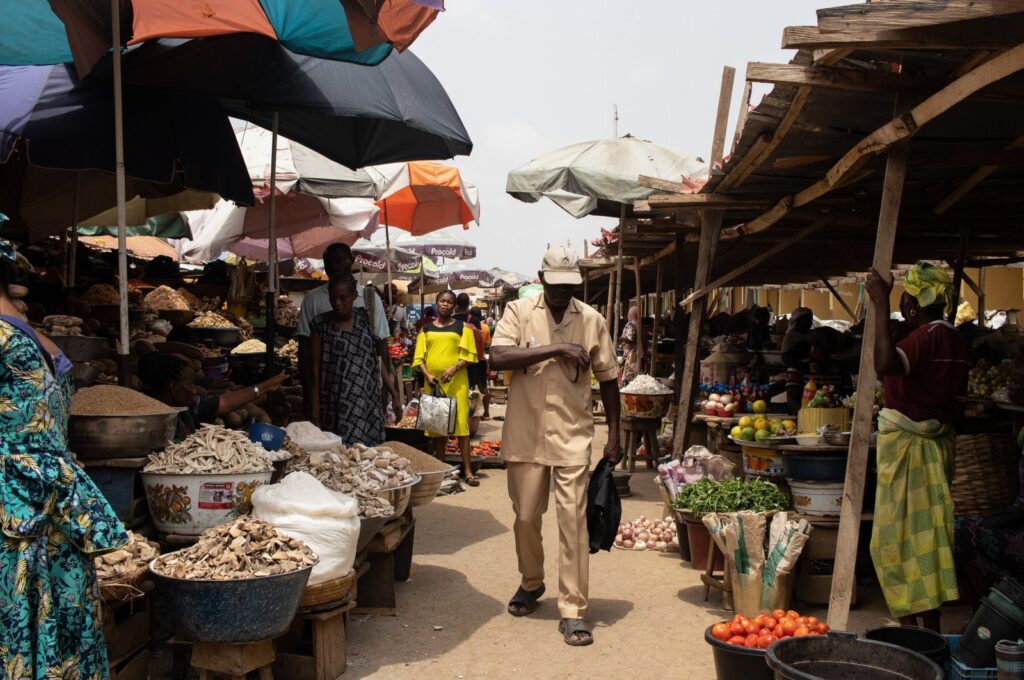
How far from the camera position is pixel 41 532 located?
3506 millimetres

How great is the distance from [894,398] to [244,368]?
5716 millimetres

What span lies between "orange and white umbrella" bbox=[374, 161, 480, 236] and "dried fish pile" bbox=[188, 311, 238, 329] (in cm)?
248

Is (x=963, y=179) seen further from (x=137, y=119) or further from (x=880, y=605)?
(x=137, y=119)

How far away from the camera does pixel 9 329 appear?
136 inches

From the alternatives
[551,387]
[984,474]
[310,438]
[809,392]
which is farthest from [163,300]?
[984,474]

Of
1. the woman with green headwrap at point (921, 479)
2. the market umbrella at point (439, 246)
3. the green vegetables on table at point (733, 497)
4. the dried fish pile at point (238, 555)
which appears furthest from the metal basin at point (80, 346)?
the market umbrella at point (439, 246)

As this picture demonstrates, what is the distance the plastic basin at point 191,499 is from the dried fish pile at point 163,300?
181 inches

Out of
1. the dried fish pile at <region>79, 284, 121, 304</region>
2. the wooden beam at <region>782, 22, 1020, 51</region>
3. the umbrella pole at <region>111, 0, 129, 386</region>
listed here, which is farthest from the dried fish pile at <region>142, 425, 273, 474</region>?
the dried fish pile at <region>79, 284, 121, 304</region>

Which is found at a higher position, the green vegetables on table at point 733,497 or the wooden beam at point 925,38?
the wooden beam at point 925,38

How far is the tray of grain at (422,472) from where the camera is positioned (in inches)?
262

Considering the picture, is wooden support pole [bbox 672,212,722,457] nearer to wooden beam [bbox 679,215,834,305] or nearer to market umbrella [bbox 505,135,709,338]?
wooden beam [bbox 679,215,834,305]

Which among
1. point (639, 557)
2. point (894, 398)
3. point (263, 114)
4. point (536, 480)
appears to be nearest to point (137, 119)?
point (263, 114)

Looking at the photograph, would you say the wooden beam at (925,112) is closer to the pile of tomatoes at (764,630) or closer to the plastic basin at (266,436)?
the pile of tomatoes at (764,630)

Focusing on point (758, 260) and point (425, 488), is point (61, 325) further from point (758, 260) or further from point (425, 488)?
point (758, 260)
